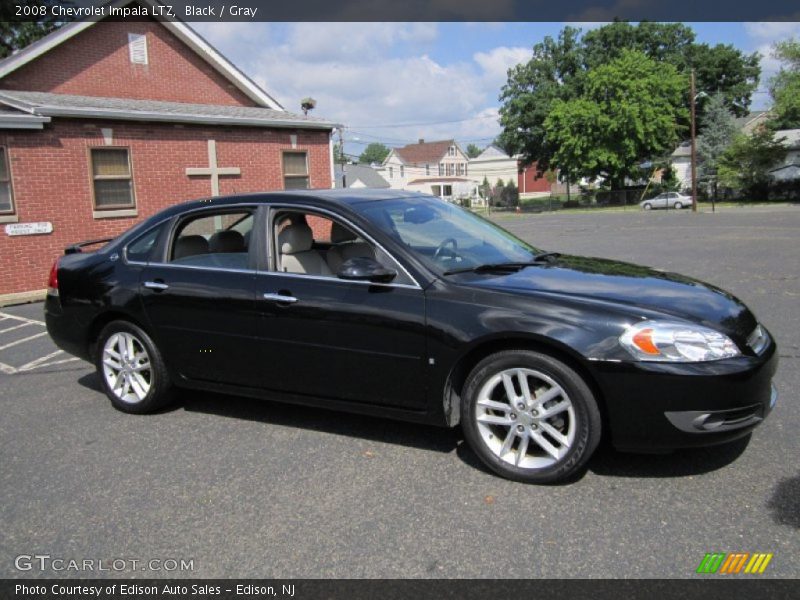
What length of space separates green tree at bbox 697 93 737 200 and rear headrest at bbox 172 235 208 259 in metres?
57.4

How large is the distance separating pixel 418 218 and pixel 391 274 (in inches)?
31.7

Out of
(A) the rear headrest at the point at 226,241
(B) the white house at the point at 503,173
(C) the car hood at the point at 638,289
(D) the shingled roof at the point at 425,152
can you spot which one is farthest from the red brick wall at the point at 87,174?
(B) the white house at the point at 503,173

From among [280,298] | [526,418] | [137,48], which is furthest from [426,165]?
[526,418]

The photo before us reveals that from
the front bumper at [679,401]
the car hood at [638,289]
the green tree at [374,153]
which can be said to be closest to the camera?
the front bumper at [679,401]

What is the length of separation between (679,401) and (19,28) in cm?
3856

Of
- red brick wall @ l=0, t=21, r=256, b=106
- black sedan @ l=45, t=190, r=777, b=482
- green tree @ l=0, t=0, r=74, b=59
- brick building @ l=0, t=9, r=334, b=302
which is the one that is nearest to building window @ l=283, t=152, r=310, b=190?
brick building @ l=0, t=9, r=334, b=302

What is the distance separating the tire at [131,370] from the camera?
15.7 feet

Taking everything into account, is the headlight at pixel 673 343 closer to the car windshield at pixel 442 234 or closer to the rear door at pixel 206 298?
the car windshield at pixel 442 234

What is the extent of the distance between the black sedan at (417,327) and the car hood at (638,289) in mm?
19

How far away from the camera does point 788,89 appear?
5241 cm

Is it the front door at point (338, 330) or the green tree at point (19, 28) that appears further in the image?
the green tree at point (19, 28)

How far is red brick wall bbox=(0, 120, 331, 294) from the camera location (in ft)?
39.8

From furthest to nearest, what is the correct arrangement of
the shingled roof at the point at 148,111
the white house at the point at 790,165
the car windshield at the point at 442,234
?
1. the white house at the point at 790,165
2. the shingled roof at the point at 148,111
3. the car windshield at the point at 442,234
